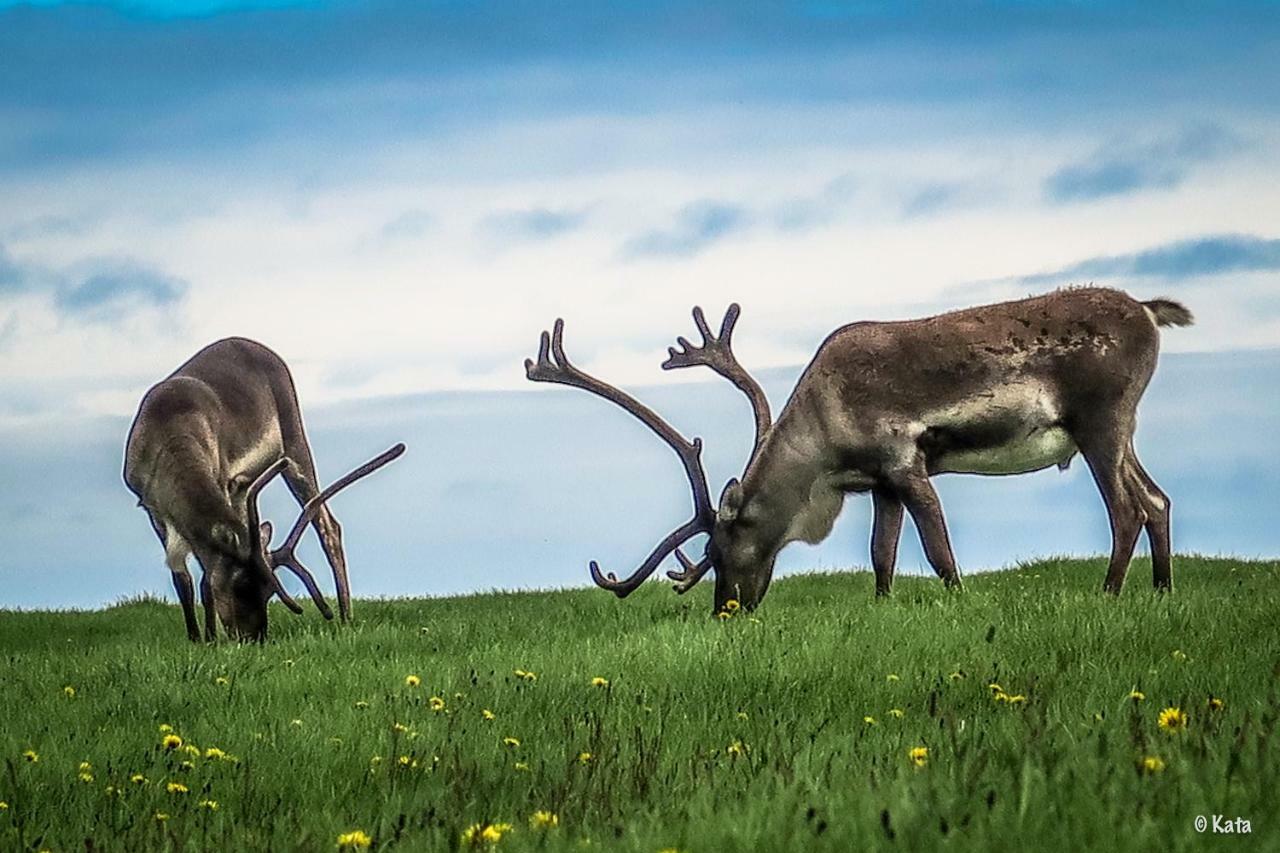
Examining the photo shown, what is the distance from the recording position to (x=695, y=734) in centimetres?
674

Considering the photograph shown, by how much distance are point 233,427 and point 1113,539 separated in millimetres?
8200

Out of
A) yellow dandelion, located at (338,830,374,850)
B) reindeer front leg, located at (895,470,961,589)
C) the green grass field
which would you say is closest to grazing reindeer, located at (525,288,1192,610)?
reindeer front leg, located at (895,470,961,589)

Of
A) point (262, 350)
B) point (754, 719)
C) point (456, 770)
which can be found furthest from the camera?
point (262, 350)

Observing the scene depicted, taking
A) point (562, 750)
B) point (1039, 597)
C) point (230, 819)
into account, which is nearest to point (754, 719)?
point (562, 750)

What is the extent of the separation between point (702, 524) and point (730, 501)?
0.37 m

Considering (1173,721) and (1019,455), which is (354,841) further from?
(1019,455)

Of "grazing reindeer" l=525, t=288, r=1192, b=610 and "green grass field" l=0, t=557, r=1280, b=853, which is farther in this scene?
"grazing reindeer" l=525, t=288, r=1192, b=610

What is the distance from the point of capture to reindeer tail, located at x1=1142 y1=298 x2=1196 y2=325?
1172cm

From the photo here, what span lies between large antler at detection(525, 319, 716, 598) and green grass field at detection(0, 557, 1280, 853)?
3.02ft

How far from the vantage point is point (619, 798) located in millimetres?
5387

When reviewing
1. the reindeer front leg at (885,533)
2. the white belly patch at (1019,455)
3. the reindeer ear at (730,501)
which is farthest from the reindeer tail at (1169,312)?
the reindeer ear at (730,501)

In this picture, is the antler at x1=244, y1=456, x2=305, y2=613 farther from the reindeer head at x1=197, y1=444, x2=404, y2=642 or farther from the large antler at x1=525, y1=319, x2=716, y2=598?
the large antler at x1=525, y1=319, x2=716, y2=598

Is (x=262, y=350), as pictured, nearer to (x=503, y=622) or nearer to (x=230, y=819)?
(x=503, y=622)

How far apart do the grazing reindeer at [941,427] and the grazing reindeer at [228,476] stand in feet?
11.0
